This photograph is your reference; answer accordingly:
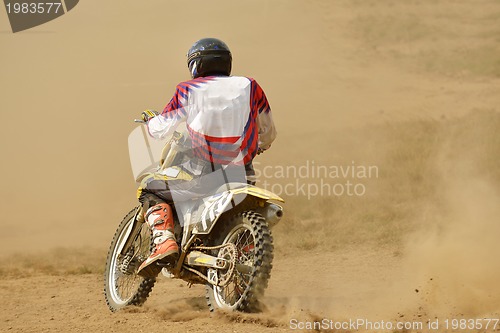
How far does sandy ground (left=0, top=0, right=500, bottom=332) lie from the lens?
6.86m

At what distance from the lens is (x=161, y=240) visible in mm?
6176

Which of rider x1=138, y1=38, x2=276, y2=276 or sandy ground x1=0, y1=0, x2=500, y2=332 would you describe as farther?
sandy ground x1=0, y1=0, x2=500, y2=332

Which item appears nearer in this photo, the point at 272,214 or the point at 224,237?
the point at 272,214

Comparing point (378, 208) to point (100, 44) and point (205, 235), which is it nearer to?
point (205, 235)

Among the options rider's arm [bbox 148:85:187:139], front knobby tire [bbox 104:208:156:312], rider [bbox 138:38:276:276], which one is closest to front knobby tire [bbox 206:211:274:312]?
Answer: rider [bbox 138:38:276:276]

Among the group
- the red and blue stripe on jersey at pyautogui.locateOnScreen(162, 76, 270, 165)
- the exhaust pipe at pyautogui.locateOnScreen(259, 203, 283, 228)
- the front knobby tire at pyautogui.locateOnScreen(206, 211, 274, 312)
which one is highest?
the red and blue stripe on jersey at pyautogui.locateOnScreen(162, 76, 270, 165)

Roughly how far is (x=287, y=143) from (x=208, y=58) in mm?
9961

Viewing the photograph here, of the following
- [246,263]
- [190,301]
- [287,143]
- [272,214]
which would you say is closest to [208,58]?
[272,214]

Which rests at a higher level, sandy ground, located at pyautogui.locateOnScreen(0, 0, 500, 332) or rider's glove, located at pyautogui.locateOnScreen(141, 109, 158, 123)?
rider's glove, located at pyautogui.locateOnScreen(141, 109, 158, 123)

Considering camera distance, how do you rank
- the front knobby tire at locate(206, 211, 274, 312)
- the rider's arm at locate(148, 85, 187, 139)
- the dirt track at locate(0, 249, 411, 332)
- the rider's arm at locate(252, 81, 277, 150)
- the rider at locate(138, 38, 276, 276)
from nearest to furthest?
the front knobby tire at locate(206, 211, 274, 312) → the dirt track at locate(0, 249, 411, 332) → the rider at locate(138, 38, 276, 276) → the rider's arm at locate(148, 85, 187, 139) → the rider's arm at locate(252, 81, 277, 150)

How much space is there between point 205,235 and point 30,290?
3352 mm

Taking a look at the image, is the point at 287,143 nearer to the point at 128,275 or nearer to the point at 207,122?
the point at 128,275

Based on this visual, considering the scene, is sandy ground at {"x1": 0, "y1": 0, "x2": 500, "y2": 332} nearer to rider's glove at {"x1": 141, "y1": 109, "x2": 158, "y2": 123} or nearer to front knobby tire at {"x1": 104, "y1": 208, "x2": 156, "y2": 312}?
front knobby tire at {"x1": 104, "y1": 208, "x2": 156, "y2": 312}

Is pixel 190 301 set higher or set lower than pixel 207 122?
lower
